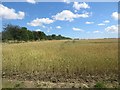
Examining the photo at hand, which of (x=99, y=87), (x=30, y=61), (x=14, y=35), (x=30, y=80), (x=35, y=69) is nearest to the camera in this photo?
(x=99, y=87)

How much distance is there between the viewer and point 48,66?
9930 millimetres

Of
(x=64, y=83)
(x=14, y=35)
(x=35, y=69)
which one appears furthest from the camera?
(x=14, y=35)

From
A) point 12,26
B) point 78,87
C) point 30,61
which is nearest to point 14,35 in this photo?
point 12,26

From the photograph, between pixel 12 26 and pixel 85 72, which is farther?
pixel 12 26

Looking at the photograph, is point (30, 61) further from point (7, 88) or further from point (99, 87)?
point (99, 87)

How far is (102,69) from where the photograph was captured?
937cm

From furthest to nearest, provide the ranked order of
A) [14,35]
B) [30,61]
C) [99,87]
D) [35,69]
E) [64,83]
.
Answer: [14,35], [30,61], [35,69], [64,83], [99,87]

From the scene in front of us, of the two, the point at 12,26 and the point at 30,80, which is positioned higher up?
the point at 12,26

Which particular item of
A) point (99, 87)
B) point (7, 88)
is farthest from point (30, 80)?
point (99, 87)

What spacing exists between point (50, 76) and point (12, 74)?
64.7 inches

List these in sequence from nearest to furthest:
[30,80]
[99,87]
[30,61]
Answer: [99,87], [30,80], [30,61]

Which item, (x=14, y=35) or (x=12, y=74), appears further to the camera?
(x=14, y=35)

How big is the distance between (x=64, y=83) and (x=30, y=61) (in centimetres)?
357

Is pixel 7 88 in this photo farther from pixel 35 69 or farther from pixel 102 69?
pixel 102 69
